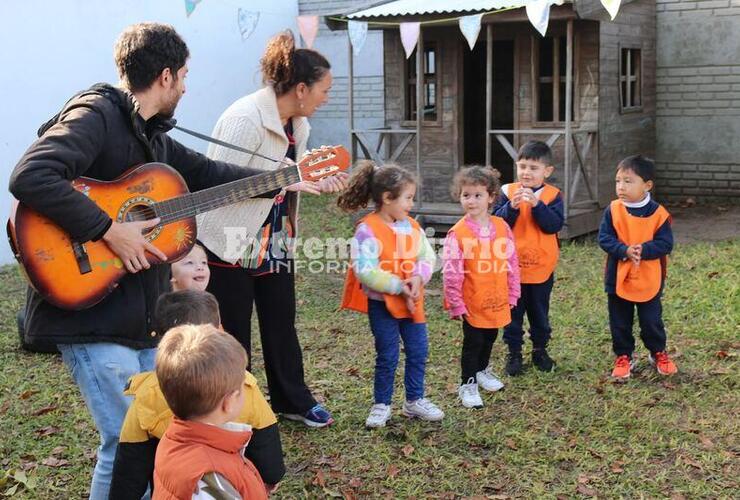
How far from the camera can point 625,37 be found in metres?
11.3

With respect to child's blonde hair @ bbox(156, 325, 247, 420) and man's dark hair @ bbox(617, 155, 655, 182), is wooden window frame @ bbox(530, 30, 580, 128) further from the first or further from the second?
child's blonde hair @ bbox(156, 325, 247, 420)

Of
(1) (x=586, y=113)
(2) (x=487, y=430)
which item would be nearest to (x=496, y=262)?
(2) (x=487, y=430)

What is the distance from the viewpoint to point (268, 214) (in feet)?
13.9

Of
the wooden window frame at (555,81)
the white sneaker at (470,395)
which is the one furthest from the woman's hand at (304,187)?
the wooden window frame at (555,81)

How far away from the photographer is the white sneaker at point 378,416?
185 inches

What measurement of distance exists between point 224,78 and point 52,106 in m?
3.43

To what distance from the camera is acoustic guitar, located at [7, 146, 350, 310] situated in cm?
283

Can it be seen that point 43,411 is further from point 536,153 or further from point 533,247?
point 536,153

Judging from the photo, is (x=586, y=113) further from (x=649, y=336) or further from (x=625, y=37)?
(x=649, y=336)

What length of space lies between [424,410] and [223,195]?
70.1 inches

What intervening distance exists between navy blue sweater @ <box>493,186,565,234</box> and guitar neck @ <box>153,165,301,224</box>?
1.74m

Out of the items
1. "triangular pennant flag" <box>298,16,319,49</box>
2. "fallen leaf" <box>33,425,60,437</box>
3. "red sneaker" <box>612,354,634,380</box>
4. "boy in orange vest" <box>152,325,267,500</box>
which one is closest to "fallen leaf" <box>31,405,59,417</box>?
"fallen leaf" <box>33,425,60,437</box>

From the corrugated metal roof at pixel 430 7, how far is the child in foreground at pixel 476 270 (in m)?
5.02

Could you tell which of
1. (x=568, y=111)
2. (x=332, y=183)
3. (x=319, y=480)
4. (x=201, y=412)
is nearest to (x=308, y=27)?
(x=568, y=111)
